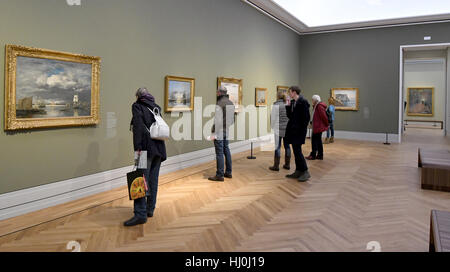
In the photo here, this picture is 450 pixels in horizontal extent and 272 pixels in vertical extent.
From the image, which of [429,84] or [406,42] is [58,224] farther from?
[429,84]

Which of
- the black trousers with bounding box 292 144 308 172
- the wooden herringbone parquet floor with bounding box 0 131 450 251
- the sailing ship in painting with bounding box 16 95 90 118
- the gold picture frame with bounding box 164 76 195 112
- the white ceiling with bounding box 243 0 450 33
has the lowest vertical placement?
the wooden herringbone parquet floor with bounding box 0 131 450 251

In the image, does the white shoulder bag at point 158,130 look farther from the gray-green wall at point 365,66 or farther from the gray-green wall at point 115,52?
the gray-green wall at point 365,66

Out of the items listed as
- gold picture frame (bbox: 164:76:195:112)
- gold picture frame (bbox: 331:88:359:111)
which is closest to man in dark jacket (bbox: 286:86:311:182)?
gold picture frame (bbox: 164:76:195:112)

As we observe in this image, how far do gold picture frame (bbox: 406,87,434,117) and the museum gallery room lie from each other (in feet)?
44.5

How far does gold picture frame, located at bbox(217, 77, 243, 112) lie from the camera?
413 inches

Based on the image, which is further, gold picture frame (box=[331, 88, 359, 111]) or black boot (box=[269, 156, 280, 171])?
gold picture frame (box=[331, 88, 359, 111])

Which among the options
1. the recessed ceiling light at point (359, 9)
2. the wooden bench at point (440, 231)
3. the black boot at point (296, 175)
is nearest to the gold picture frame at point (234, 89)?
the recessed ceiling light at point (359, 9)

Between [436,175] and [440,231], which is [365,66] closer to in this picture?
[436,175]

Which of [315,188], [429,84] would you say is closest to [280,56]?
[315,188]

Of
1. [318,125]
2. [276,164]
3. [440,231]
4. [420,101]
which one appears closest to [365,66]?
[318,125]

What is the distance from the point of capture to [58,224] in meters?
4.80

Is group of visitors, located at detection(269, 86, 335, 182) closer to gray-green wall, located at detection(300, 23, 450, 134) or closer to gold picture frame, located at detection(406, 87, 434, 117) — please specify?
gray-green wall, located at detection(300, 23, 450, 134)

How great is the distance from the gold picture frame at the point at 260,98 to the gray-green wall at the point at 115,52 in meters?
1.58

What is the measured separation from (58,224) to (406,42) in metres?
15.6
